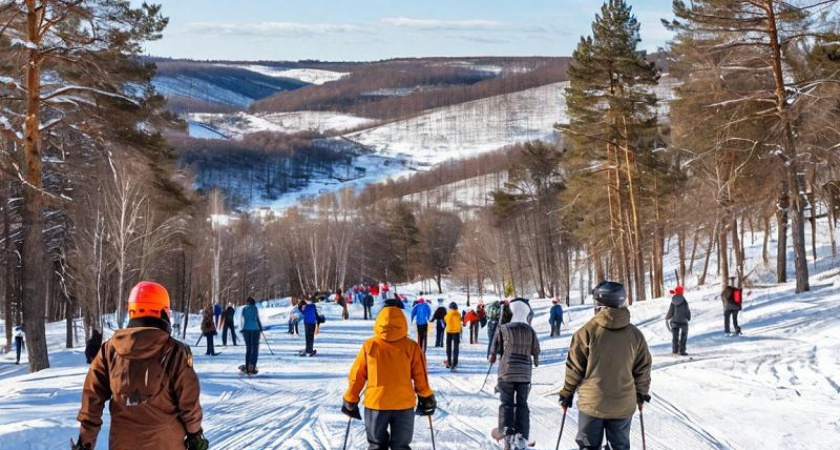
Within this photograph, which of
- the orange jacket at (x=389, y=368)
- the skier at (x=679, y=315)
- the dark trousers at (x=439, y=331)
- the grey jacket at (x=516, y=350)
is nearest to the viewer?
the orange jacket at (x=389, y=368)

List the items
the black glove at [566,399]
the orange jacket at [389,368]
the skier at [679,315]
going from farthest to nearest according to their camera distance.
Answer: the skier at [679,315], the black glove at [566,399], the orange jacket at [389,368]

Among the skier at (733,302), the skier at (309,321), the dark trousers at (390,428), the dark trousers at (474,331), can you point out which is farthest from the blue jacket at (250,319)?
the skier at (733,302)

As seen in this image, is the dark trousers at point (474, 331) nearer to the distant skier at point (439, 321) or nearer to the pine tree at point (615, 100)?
the distant skier at point (439, 321)

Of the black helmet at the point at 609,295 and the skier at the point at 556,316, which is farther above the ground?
the black helmet at the point at 609,295

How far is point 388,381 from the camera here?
6.03m

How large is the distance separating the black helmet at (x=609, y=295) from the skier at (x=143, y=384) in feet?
10.2

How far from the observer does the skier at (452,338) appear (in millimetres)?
15789

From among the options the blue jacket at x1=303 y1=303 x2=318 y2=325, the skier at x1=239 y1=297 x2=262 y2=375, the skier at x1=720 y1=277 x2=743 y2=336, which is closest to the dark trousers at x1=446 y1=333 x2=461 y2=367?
the blue jacket at x1=303 y1=303 x2=318 y2=325

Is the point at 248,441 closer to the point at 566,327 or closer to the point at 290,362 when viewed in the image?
the point at 290,362

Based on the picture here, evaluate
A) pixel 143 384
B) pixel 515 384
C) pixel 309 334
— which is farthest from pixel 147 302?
pixel 309 334

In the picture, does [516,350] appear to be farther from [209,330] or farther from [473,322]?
[473,322]

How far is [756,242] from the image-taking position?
52156mm

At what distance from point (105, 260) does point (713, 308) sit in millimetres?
22060

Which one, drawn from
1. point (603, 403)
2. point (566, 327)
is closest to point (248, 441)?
point (603, 403)
